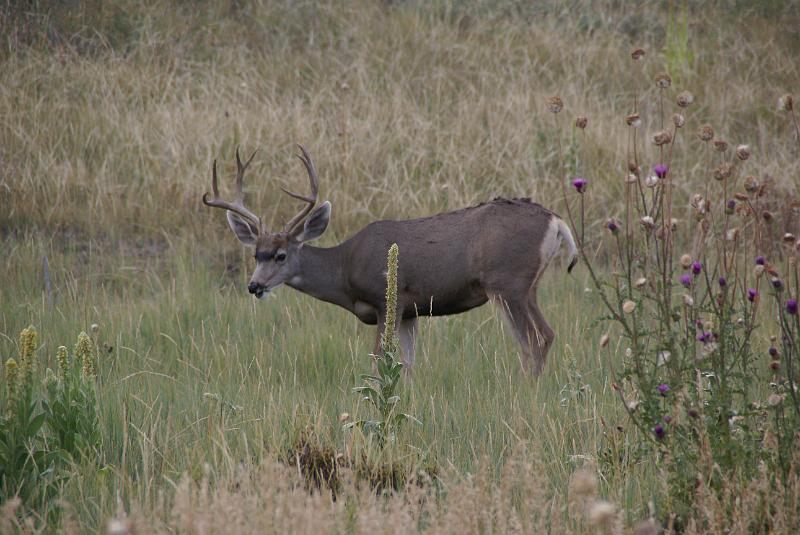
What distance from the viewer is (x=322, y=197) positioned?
33.5 feet

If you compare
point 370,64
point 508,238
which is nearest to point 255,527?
point 508,238

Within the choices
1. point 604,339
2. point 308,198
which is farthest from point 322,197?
point 604,339

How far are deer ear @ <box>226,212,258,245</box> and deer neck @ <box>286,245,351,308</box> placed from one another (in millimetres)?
381

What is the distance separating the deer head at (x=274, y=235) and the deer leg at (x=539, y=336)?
1601 millimetres

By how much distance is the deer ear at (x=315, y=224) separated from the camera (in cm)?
782

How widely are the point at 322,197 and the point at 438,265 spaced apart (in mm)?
3142

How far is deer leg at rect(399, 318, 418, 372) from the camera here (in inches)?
286

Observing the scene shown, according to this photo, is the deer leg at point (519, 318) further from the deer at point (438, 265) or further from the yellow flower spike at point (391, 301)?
the yellow flower spike at point (391, 301)

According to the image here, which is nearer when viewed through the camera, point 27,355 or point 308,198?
point 27,355

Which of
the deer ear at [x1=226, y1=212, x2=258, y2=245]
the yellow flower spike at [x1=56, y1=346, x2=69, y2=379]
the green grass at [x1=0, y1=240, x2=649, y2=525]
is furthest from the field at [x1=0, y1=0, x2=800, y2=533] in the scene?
the deer ear at [x1=226, y1=212, x2=258, y2=245]

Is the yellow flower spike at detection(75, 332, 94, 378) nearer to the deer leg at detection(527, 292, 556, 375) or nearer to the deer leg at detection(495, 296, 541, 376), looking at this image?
the deer leg at detection(527, 292, 556, 375)

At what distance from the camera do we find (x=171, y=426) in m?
5.21

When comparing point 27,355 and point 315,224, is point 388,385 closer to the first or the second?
point 27,355

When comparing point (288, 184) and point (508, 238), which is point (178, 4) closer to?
point (288, 184)
